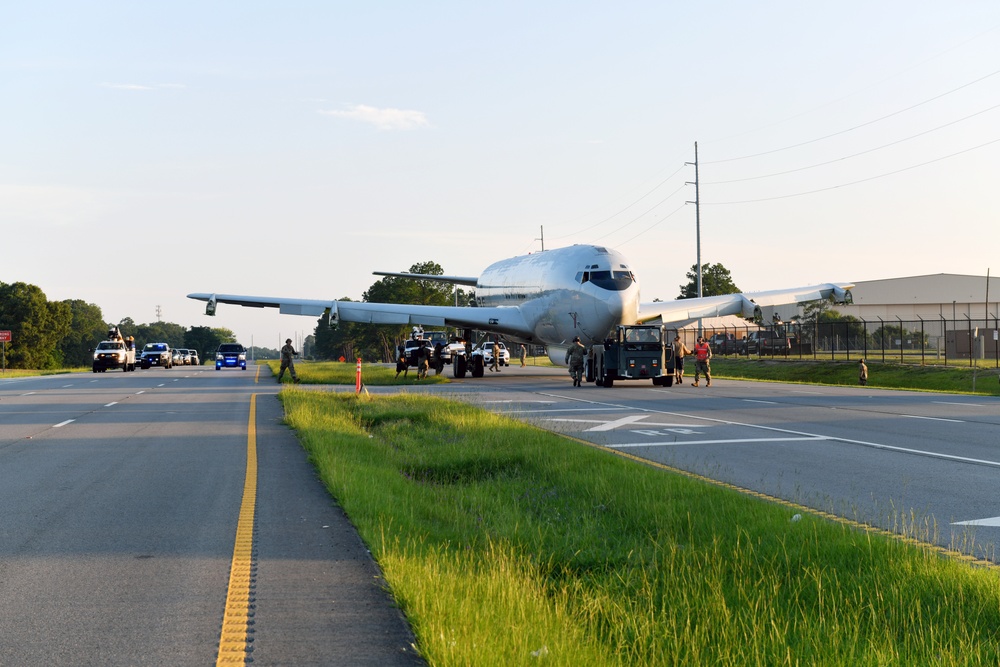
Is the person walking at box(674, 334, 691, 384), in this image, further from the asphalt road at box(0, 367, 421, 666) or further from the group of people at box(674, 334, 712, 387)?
the asphalt road at box(0, 367, 421, 666)

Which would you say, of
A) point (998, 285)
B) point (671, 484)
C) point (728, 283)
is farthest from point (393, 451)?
point (998, 285)

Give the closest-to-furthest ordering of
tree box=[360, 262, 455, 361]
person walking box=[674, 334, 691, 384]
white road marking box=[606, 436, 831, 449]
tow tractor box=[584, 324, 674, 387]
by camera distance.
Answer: white road marking box=[606, 436, 831, 449] < tow tractor box=[584, 324, 674, 387] < person walking box=[674, 334, 691, 384] < tree box=[360, 262, 455, 361]

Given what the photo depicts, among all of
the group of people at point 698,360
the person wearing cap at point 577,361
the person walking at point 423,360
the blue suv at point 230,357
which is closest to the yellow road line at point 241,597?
the person wearing cap at point 577,361

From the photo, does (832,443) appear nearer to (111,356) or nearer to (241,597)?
(241,597)

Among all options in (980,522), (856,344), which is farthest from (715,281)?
(980,522)

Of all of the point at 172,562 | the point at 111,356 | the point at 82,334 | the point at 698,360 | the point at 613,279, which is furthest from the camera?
the point at 82,334

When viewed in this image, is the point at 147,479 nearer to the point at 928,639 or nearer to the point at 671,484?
the point at 671,484

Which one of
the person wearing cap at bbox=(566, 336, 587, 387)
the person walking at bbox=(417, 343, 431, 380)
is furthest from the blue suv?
the person wearing cap at bbox=(566, 336, 587, 387)

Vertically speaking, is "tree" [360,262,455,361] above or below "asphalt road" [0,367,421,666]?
above

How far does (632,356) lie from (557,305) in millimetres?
5970

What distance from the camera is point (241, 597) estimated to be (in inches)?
254

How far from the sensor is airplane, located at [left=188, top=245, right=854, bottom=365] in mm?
38438

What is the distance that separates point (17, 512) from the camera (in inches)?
385

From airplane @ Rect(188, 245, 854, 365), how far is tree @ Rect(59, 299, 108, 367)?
10569cm
